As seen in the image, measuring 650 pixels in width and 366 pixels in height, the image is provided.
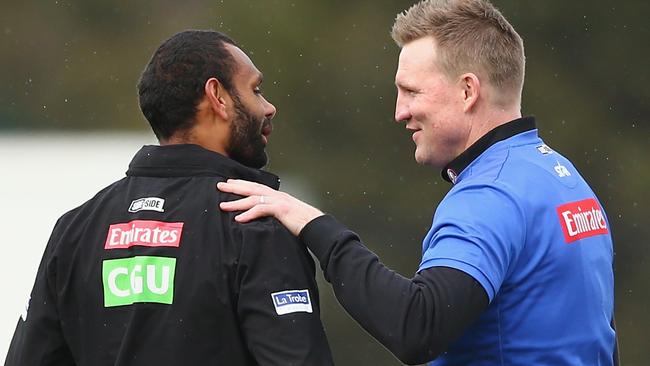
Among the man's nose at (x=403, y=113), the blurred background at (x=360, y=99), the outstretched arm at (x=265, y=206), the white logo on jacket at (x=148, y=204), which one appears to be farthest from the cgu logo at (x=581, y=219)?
the blurred background at (x=360, y=99)

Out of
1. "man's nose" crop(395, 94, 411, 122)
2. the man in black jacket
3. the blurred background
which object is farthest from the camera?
the blurred background

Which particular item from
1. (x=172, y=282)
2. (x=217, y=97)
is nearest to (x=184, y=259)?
(x=172, y=282)

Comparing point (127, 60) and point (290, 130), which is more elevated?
point (127, 60)

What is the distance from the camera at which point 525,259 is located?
314 centimetres

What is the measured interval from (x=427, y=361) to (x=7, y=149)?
7312 millimetres

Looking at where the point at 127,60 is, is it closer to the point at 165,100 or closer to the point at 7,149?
the point at 7,149

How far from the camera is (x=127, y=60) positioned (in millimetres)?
15750

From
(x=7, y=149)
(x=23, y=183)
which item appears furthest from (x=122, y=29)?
(x=23, y=183)

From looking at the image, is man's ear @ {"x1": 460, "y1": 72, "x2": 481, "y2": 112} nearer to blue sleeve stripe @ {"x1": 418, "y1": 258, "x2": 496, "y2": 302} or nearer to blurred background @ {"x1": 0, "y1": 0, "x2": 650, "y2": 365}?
blue sleeve stripe @ {"x1": 418, "y1": 258, "x2": 496, "y2": 302}

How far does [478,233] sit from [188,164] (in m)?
0.76

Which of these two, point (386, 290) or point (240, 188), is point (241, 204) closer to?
point (240, 188)

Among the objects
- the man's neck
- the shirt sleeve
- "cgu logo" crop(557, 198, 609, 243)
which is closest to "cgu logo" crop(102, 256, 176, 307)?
the shirt sleeve

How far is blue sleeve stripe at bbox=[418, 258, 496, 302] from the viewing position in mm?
2971

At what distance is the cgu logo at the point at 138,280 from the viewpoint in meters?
3.12
